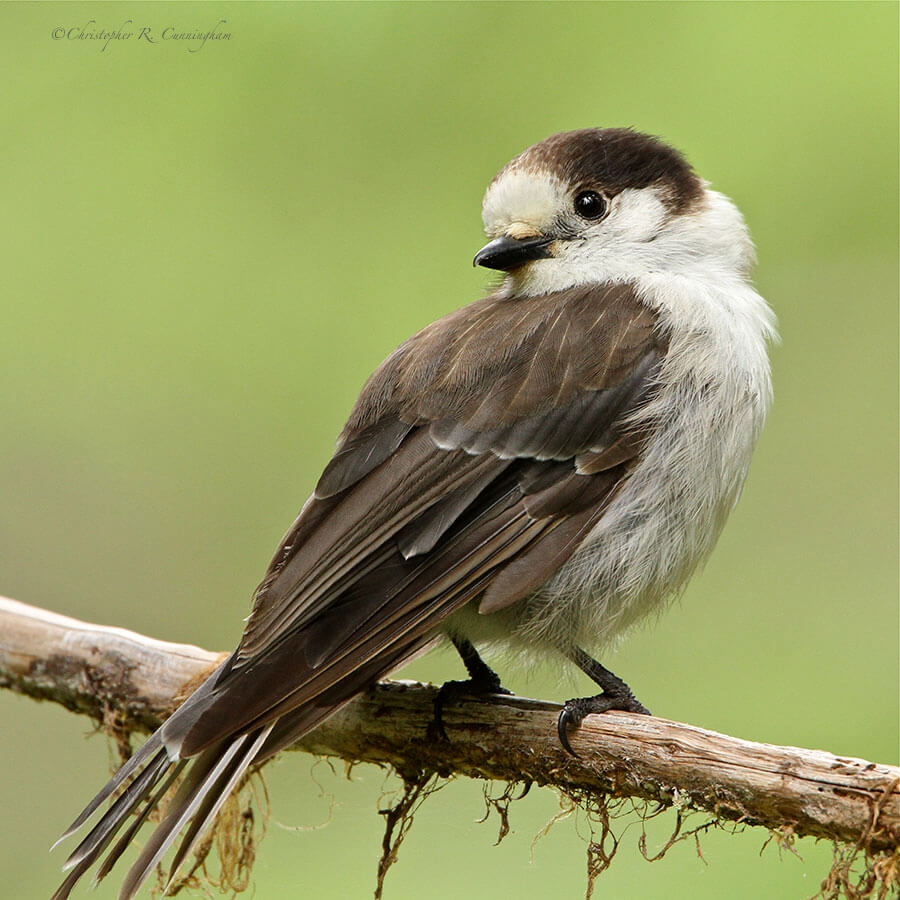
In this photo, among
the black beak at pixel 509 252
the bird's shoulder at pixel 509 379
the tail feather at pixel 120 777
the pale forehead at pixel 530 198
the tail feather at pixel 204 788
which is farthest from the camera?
the pale forehead at pixel 530 198

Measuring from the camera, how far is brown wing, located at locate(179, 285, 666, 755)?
2584 millimetres

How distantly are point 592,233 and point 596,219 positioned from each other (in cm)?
5

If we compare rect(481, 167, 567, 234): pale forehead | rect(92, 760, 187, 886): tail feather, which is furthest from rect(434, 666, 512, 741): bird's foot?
rect(481, 167, 567, 234): pale forehead

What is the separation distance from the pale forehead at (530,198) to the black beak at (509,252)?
7 centimetres

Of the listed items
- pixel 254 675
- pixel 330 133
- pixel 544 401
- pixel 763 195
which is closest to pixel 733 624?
pixel 763 195

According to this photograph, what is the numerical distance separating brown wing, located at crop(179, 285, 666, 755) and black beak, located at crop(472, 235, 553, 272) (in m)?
0.15

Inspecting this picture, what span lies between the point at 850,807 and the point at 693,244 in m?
1.63

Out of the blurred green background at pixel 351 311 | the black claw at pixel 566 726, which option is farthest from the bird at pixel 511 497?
the blurred green background at pixel 351 311

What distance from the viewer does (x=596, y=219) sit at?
3260mm

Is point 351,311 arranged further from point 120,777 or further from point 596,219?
point 120,777

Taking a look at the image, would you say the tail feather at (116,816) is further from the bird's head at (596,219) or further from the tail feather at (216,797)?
the bird's head at (596,219)

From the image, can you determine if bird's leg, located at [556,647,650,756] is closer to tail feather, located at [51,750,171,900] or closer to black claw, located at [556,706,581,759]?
black claw, located at [556,706,581,759]

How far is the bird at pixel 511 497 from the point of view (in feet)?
8.46

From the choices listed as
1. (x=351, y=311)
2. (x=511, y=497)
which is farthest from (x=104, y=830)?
(x=351, y=311)
